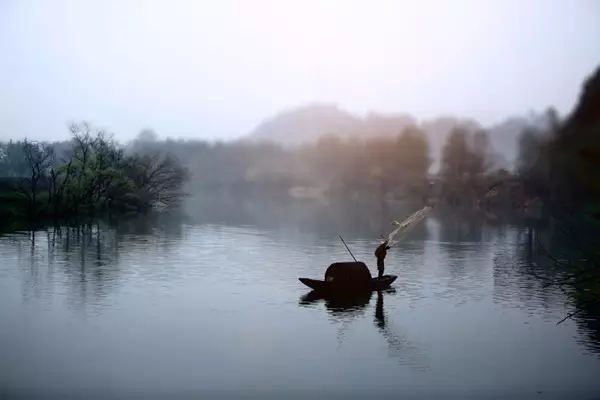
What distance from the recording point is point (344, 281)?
13289 mm

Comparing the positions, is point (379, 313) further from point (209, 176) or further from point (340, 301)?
point (209, 176)

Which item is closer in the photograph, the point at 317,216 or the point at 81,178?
the point at 81,178

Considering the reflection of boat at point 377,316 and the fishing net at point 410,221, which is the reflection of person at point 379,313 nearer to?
the reflection of boat at point 377,316

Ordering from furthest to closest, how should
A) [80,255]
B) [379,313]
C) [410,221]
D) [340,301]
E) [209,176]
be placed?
[209,176] → [80,255] → [410,221] → [340,301] → [379,313]

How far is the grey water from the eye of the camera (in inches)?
308

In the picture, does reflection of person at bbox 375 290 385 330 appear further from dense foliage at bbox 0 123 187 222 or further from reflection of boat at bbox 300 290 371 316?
dense foliage at bbox 0 123 187 222

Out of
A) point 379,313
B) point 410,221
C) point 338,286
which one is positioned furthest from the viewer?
point 410,221

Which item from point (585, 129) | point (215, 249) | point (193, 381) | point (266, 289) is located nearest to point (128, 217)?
point (215, 249)

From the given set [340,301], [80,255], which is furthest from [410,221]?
[80,255]

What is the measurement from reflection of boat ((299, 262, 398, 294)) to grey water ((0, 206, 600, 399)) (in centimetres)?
43

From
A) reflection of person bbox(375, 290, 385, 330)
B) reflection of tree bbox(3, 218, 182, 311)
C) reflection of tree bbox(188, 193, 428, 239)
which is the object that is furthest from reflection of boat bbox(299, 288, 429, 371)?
reflection of tree bbox(188, 193, 428, 239)

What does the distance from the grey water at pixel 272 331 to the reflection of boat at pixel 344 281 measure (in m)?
0.43

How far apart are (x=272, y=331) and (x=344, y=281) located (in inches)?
126

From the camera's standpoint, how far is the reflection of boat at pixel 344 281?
13219mm
